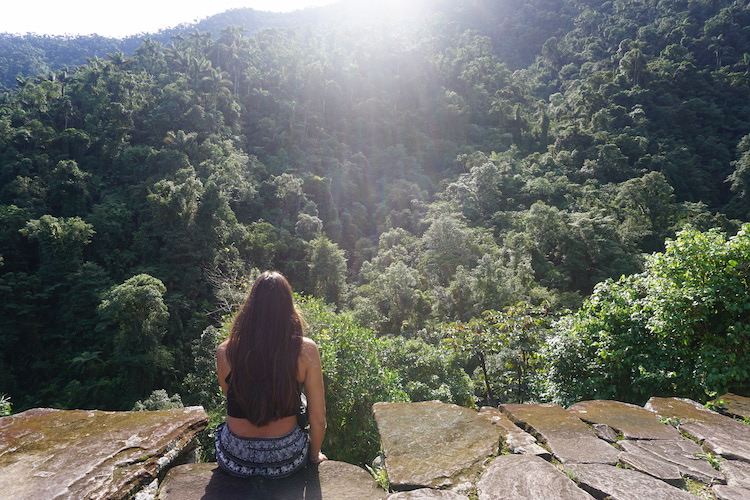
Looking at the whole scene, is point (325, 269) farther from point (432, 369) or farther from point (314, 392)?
point (314, 392)

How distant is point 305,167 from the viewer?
124 ft

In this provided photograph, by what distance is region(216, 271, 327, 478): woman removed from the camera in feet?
6.08

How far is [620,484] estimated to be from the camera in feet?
5.85

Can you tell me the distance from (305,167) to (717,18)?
46.6 m

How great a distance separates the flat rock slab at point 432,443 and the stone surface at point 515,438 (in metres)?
0.07

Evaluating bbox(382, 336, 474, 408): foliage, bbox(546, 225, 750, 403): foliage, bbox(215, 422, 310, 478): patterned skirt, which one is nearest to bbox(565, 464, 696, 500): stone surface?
bbox(215, 422, 310, 478): patterned skirt

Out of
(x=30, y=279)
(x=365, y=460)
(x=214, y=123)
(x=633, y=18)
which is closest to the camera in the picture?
(x=365, y=460)

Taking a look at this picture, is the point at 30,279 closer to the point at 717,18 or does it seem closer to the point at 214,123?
the point at 214,123

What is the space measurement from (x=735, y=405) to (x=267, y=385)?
3330 mm

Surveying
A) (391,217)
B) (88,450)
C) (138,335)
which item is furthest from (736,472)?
(391,217)

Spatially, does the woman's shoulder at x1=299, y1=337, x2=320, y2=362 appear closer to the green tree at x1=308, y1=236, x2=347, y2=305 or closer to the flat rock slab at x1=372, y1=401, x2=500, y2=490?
the flat rock slab at x1=372, y1=401, x2=500, y2=490

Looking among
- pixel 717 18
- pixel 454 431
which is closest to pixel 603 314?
pixel 454 431

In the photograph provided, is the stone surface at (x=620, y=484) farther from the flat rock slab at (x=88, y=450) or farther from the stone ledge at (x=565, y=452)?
the flat rock slab at (x=88, y=450)

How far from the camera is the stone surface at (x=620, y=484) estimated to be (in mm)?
1699
